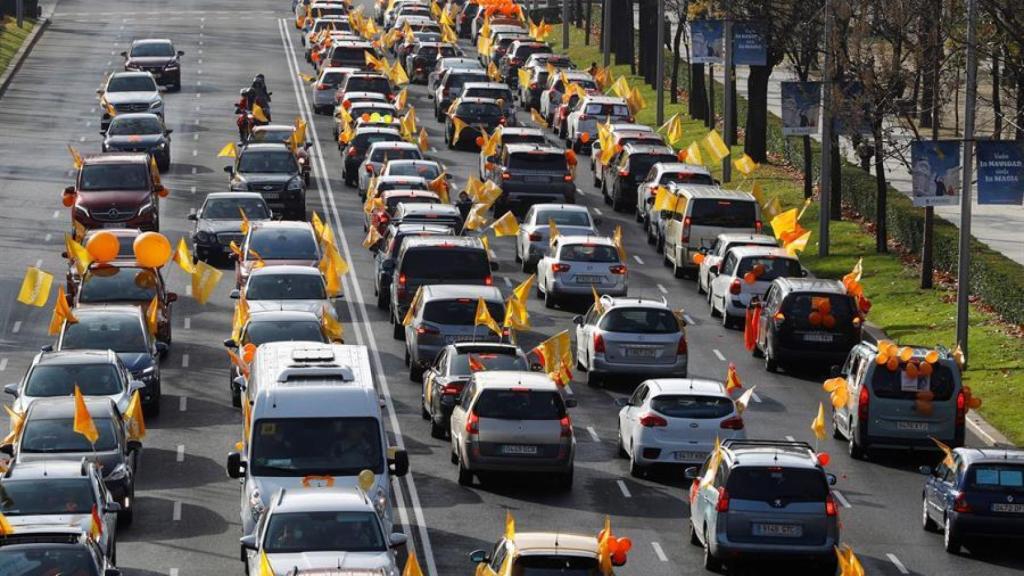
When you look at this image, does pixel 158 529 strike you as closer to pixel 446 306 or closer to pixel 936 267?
pixel 446 306

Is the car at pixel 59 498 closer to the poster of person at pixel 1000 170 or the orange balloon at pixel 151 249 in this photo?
the orange balloon at pixel 151 249

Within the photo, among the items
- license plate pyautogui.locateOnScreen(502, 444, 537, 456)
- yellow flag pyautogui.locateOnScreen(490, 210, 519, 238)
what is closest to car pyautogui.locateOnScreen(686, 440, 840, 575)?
license plate pyautogui.locateOnScreen(502, 444, 537, 456)

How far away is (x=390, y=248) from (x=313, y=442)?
19.1 metres

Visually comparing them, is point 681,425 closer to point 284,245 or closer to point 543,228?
point 284,245

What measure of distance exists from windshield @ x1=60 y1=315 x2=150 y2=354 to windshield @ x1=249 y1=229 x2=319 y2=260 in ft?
24.7

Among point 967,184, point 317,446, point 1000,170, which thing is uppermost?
point 1000,170

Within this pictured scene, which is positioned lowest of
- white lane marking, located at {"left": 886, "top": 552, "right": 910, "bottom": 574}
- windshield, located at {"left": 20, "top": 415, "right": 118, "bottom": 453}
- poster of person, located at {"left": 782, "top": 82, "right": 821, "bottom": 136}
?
white lane marking, located at {"left": 886, "top": 552, "right": 910, "bottom": 574}

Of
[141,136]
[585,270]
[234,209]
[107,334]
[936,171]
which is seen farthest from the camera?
[141,136]

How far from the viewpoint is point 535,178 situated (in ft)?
191

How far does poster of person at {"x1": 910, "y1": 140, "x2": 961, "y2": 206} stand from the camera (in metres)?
43.6

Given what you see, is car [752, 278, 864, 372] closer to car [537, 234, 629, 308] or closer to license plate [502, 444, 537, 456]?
car [537, 234, 629, 308]

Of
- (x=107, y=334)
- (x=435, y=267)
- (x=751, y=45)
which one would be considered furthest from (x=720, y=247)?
(x=107, y=334)

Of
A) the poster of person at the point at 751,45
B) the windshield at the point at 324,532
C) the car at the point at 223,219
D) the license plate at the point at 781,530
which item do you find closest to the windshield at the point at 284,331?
the car at the point at 223,219

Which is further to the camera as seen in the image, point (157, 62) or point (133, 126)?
point (157, 62)
